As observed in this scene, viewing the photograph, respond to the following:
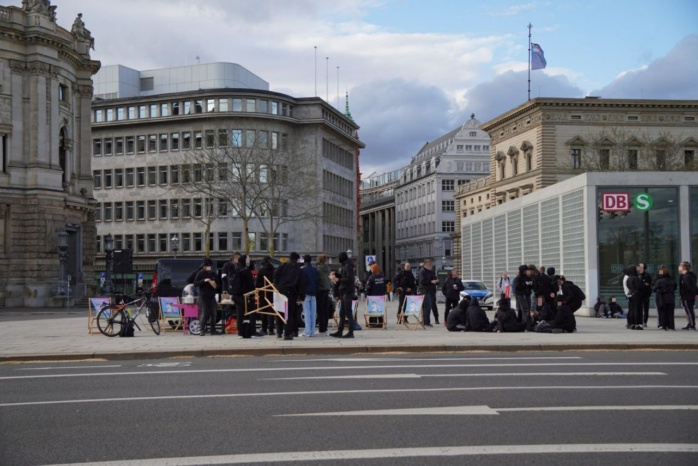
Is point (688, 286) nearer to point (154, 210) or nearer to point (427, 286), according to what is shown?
point (427, 286)

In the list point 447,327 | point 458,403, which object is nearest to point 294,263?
point 447,327

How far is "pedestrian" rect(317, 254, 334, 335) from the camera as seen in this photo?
21781mm

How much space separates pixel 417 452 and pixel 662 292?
1743 centimetres

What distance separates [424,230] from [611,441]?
135 metres

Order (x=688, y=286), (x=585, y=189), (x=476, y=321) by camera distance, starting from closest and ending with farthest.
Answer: (x=476, y=321) < (x=688, y=286) < (x=585, y=189)

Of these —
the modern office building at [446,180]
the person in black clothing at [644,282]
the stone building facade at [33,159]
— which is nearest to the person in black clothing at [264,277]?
the person in black clothing at [644,282]

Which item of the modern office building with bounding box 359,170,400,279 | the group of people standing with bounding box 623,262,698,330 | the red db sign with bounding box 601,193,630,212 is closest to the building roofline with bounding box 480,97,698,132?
the red db sign with bounding box 601,193,630,212

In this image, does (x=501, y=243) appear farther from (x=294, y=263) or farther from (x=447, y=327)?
(x=294, y=263)

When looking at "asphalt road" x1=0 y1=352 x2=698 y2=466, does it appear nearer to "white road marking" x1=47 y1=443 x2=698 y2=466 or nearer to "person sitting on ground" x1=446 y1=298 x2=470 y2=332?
"white road marking" x1=47 y1=443 x2=698 y2=466

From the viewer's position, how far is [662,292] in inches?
912

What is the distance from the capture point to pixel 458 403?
1028 cm

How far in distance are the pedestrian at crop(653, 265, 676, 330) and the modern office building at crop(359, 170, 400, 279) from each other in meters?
137

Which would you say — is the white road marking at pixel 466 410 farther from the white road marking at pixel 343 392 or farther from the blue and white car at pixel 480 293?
the blue and white car at pixel 480 293

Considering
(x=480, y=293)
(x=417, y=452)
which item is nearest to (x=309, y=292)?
(x=417, y=452)
